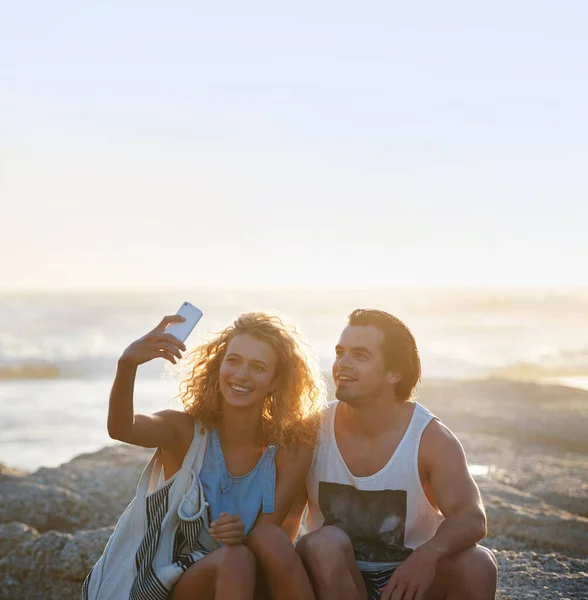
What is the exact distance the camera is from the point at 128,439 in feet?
12.9

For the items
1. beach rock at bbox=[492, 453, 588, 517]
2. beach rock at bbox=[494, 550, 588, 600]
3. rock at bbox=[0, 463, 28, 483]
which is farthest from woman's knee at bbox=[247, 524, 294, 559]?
beach rock at bbox=[492, 453, 588, 517]

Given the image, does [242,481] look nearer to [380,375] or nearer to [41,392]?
[380,375]

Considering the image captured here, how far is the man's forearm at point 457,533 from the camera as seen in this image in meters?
3.80

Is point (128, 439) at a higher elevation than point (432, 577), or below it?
higher

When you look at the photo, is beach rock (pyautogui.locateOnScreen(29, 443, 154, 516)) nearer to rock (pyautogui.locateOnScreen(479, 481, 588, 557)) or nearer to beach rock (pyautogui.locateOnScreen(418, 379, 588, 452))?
rock (pyautogui.locateOnScreen(479, 481, 588, 557))

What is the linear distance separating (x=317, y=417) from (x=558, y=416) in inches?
257

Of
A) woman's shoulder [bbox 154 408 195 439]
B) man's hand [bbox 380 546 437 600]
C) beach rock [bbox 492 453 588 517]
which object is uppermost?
woman's shoulder [bbox 154 408 195 439]

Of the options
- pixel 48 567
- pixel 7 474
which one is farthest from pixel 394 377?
pixel 7 474

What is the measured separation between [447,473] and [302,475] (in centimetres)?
70

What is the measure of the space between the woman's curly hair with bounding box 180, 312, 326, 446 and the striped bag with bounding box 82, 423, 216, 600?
16.3 inches

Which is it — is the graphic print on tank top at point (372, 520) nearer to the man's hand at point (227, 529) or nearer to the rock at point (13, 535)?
the man's hand at point (227, 529)

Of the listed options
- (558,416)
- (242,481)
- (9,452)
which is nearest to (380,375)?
(242,481)

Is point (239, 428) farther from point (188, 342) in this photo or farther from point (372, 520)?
point (188, 342)

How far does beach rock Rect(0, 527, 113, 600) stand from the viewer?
527 cm
